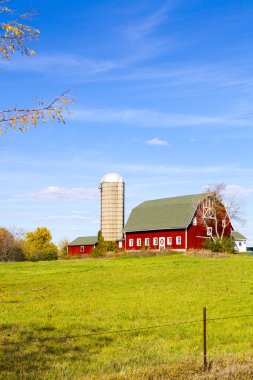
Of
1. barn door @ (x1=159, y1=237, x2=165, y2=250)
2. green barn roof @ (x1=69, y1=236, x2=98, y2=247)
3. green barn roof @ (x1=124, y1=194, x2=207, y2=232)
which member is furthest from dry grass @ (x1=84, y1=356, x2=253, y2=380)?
green barn roof @ (x1=69, y1=236, x2=98, y2=247)

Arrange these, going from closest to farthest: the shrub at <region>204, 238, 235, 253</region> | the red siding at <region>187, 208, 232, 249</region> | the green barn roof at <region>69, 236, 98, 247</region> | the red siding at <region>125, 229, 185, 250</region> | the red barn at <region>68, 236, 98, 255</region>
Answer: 1. the shrub at <region>204, 238, 235, 253</region>
2. the red siding at <region>187, 208, 232, 249</region>
3. the red siding at <region>125, 229, 185, 250</region>
4. the red barn at <region>68, 236, 98, 255</region>
5. the green barn roof at <region>69, 236, 98, 247</region>

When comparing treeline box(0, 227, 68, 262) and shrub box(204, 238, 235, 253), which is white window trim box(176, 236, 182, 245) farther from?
treeline box(0, 227, 68, 262)

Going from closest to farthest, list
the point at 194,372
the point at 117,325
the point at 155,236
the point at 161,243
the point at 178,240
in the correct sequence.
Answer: the point at 194,372, the point at 117,325, the point at 178,240, the point at 161,243, the point at 155,236

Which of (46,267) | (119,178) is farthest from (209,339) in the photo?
(119,178)

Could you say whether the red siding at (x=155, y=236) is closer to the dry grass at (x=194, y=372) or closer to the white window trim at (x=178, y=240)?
the white window trim at (x=178, y=240)

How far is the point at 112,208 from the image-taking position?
8081 centimetres

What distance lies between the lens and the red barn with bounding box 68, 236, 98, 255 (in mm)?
91000

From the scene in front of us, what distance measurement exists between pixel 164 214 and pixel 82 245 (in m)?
25.0

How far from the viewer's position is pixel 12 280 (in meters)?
31.8

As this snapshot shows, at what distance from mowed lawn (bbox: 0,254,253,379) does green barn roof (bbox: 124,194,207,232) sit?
39.8 m

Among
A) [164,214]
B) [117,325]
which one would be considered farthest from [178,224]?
[117,325]

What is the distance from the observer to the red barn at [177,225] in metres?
68.8

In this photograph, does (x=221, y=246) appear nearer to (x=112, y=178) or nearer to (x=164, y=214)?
(x=164, y=214)

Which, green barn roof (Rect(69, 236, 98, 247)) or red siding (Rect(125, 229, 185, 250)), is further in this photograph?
green barn roof (Rect(69, 236, 98, 247))
